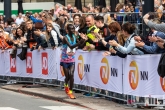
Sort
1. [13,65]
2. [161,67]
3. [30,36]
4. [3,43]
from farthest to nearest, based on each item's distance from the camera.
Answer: [3,43] → [13,65] → [30,36] → [161,67]

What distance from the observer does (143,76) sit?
13.5m

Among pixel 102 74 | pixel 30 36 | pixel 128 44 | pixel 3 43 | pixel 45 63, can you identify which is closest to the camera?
pixel 128 44

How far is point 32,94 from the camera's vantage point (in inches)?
702

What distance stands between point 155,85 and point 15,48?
26.8ft

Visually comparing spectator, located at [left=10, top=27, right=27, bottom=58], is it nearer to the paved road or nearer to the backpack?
the paved road

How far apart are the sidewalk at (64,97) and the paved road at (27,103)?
0.22m

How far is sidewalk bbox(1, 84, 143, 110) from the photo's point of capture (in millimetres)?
14499

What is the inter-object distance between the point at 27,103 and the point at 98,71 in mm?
1860

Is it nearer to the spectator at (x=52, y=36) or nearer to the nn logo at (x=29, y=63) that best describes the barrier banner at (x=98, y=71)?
the spectator at (x=52, y=36)

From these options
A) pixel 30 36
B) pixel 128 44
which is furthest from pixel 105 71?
pixel 30 36

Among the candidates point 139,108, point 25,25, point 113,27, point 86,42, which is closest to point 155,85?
point 139,108

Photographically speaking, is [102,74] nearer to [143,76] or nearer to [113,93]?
[113,93]

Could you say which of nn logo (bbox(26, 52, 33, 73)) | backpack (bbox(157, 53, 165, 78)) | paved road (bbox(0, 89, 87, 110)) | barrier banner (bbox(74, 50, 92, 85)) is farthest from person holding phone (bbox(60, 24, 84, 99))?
backpack (bbox(157, 53, 165, 78))

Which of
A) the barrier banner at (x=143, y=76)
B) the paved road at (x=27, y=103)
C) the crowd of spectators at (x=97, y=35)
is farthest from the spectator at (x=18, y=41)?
the barrier banner at (x=143, y=76)
